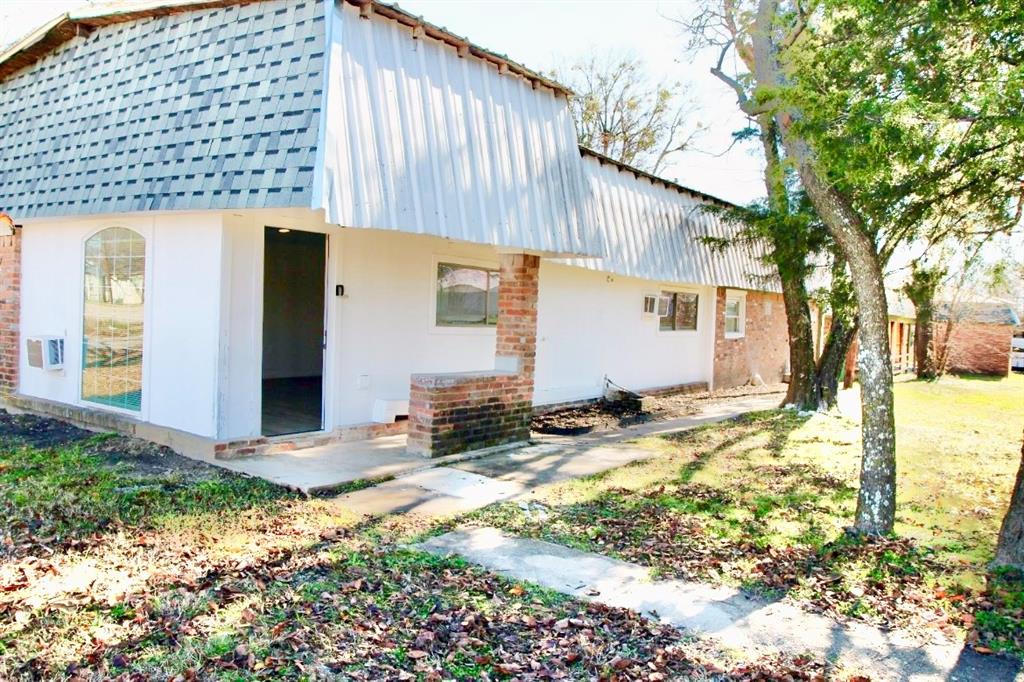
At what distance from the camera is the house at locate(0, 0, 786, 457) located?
21.9ft

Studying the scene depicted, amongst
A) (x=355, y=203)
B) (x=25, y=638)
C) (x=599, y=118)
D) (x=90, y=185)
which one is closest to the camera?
(x=25, y=638)

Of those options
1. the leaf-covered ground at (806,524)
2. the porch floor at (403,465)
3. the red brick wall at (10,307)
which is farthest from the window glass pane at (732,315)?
the red brick wall at (10,307)

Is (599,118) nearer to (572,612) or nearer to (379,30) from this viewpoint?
(379,30)

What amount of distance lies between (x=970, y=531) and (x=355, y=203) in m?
5.92

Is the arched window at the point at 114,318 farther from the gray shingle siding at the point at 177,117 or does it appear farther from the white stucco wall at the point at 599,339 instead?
the white stucco wall at the point at 599,339

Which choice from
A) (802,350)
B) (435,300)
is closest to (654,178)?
(802,350)

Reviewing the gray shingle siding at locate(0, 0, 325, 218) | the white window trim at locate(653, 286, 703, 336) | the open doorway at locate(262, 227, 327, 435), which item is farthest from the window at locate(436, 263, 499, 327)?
the white window trim at locate(653, 286, 703, 336)

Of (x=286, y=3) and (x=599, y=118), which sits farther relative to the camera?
(x=599, y=118)

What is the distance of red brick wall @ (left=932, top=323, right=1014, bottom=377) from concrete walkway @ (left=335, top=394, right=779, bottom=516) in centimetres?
2161

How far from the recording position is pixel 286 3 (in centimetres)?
700

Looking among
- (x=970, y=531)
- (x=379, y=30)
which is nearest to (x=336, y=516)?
(x=379, y=30)

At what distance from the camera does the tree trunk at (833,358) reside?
508 inches

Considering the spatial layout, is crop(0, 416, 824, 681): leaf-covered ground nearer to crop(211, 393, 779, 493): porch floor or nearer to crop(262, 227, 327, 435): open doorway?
crop(211, 393, 779, 493): porch floor

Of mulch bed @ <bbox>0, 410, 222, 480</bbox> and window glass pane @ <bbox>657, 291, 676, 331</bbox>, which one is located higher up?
window glass pane @ <bbox>657, 291, 676, 331</bbox>
